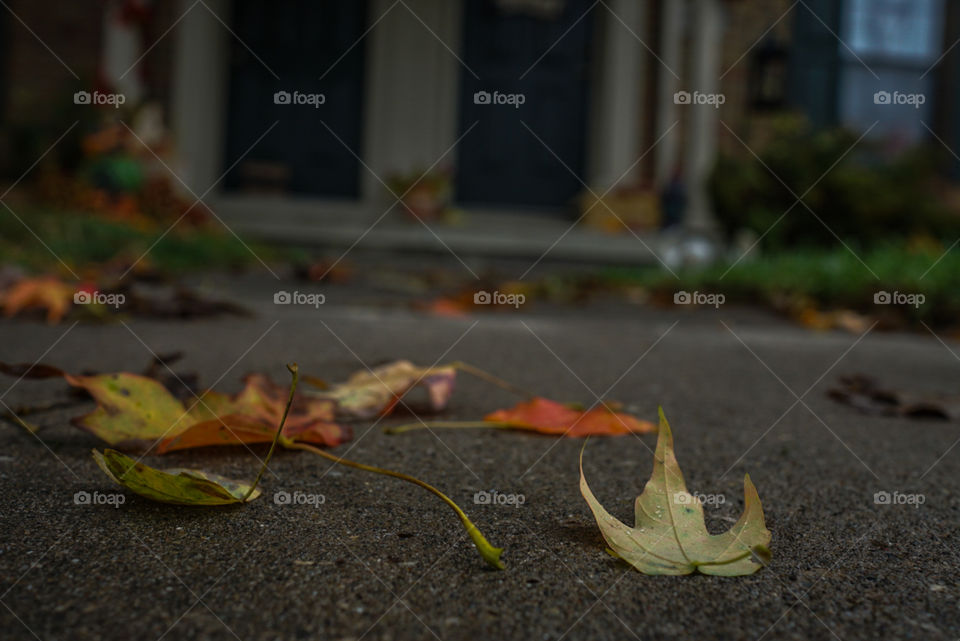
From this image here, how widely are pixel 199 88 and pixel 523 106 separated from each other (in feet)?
8.10

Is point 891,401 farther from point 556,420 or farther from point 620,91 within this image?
point 620,91

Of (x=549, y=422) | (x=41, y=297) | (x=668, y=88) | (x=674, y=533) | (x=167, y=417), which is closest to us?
(x=674, y=533)

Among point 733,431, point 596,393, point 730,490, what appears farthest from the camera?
point 596,393

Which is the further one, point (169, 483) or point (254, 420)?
point (254, 420)

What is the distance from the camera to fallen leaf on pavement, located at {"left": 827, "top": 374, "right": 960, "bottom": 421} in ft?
5.52

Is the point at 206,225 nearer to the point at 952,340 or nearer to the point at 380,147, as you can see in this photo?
the point at 380,147

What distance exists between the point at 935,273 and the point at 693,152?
7.46 feet

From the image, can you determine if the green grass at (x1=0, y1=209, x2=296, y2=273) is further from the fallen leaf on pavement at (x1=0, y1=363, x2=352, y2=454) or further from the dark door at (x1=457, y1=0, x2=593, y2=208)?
the fallen leaf on pavement at (x1=0, y1=363, x2=352, y2=454)

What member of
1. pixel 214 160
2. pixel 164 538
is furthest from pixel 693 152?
pixel 164 538

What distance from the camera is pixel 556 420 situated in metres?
1.33

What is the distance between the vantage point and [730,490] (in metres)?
1.13

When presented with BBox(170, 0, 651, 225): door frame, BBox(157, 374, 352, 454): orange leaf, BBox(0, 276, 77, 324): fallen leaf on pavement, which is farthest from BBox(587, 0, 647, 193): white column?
BBox(157, 374, 352, 454): orange leaf

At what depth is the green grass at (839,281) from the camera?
11.6ft

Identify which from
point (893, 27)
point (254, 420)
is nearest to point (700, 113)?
point (893, 27)
